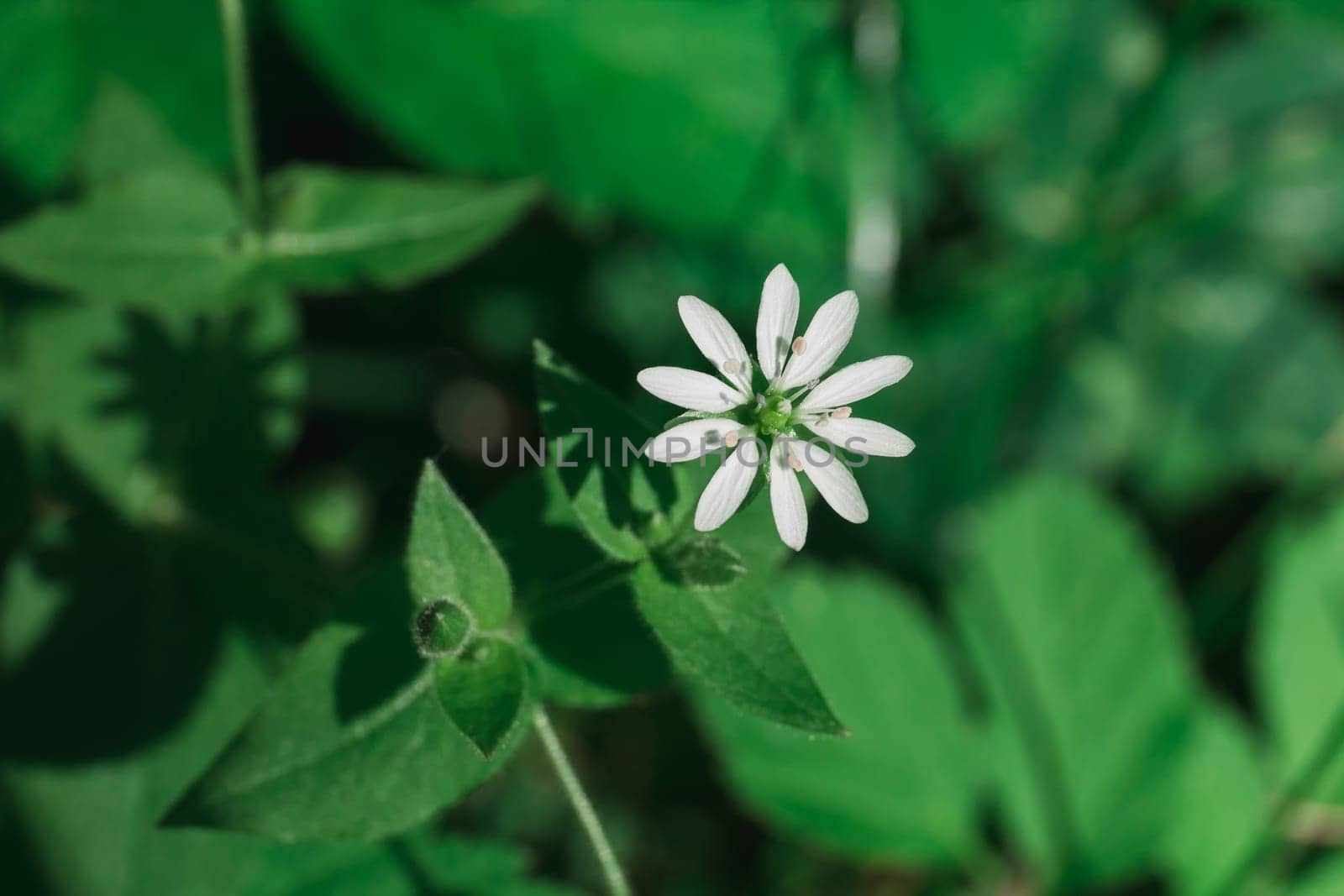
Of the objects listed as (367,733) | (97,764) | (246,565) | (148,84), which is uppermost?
(148,84)

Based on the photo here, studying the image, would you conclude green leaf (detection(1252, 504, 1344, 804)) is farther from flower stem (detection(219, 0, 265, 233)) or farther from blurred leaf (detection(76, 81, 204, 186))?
blurred leaf (detection(76, 81, 204, 186))

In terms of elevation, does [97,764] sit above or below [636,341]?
below

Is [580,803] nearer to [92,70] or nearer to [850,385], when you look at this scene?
[850,385]

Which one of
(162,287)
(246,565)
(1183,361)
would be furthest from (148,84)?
(1183,361)

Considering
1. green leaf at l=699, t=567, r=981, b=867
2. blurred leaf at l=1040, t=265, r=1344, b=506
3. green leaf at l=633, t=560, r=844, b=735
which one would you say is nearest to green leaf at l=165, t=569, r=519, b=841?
green leaf at l=633, t=560, r=844, b=735

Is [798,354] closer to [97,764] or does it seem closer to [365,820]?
[365,820]
